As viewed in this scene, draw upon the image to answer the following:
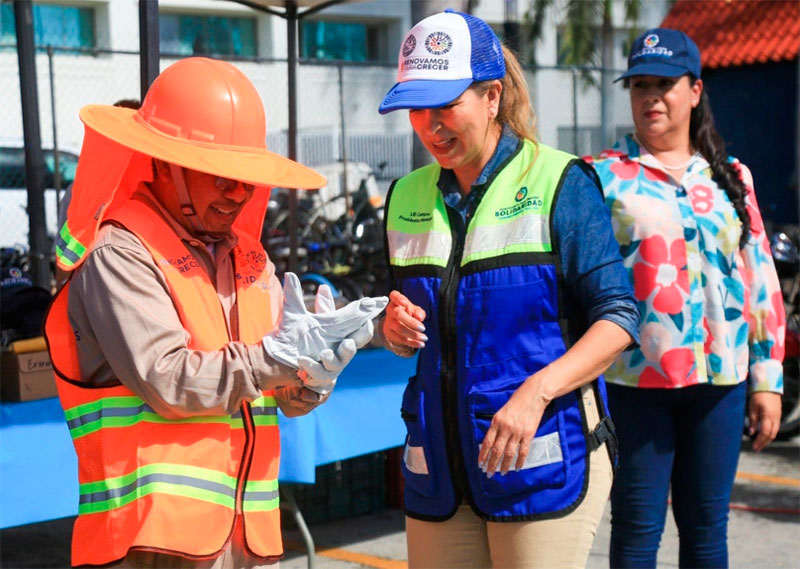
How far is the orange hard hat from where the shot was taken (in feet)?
6.56

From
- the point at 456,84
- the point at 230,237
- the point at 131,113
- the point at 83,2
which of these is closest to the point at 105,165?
the point at 131,113

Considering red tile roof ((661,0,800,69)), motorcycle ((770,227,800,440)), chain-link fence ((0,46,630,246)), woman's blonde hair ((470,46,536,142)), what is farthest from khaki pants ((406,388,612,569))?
red tile roof ((661,0,800,69))

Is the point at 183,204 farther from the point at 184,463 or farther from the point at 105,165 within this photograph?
the point at 184,463

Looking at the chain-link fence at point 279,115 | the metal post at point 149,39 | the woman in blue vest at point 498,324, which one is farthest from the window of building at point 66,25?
the woman in blue vest at point 498,324

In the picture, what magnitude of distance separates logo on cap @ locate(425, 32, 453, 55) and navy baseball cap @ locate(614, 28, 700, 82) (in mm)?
1089

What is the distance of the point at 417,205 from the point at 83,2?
2097 cm

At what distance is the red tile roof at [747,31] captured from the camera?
13.9 metres

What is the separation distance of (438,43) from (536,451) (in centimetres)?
91

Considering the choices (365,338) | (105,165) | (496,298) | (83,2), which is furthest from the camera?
(83,2)

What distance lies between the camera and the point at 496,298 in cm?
224

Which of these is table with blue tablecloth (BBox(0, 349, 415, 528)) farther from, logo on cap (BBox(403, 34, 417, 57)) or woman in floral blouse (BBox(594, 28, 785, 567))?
logo on cap (BBox(403, 34, 417, 57))

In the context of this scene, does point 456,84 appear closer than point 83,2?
Yes

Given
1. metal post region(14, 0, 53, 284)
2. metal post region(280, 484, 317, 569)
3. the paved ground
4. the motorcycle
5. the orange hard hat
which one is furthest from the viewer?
the motorcycle

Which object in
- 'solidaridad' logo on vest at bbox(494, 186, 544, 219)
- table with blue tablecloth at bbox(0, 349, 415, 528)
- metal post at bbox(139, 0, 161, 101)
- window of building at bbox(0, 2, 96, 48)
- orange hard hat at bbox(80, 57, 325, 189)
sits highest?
window of building at bbox(0, 2, 96, 48)
